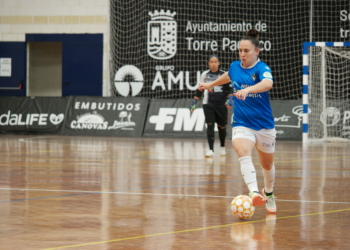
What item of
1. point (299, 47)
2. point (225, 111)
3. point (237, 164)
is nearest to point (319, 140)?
point (299, 47)

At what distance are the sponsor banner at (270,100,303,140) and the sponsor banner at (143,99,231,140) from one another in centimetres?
172

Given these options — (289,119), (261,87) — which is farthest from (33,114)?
(261,87)

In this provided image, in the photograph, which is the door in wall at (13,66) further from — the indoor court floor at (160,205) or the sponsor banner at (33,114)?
the indoor court floor at (160,205)

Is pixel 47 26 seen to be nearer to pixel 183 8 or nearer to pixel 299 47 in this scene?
pixel 183 8

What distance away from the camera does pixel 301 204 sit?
7.12 meters

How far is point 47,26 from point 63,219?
2161 cm

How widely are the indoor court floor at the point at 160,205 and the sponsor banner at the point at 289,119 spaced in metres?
7.52

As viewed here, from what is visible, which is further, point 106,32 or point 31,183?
point 106,32

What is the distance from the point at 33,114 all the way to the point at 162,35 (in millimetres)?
5758

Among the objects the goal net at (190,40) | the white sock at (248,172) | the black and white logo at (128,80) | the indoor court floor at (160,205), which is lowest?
the indoor court floor at (160,205)

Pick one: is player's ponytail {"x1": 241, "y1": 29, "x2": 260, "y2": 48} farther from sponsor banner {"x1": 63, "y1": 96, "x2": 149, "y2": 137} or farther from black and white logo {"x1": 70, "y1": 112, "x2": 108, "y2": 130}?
black and white logo {"x1": 70, "y1": 112, "x2": 108, "y2": 130}

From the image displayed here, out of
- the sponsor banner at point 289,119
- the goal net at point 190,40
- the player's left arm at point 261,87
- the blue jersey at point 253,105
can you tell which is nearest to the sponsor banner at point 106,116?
the goal net at point 190,40

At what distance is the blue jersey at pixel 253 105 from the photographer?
261 inches

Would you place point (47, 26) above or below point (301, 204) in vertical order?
above
